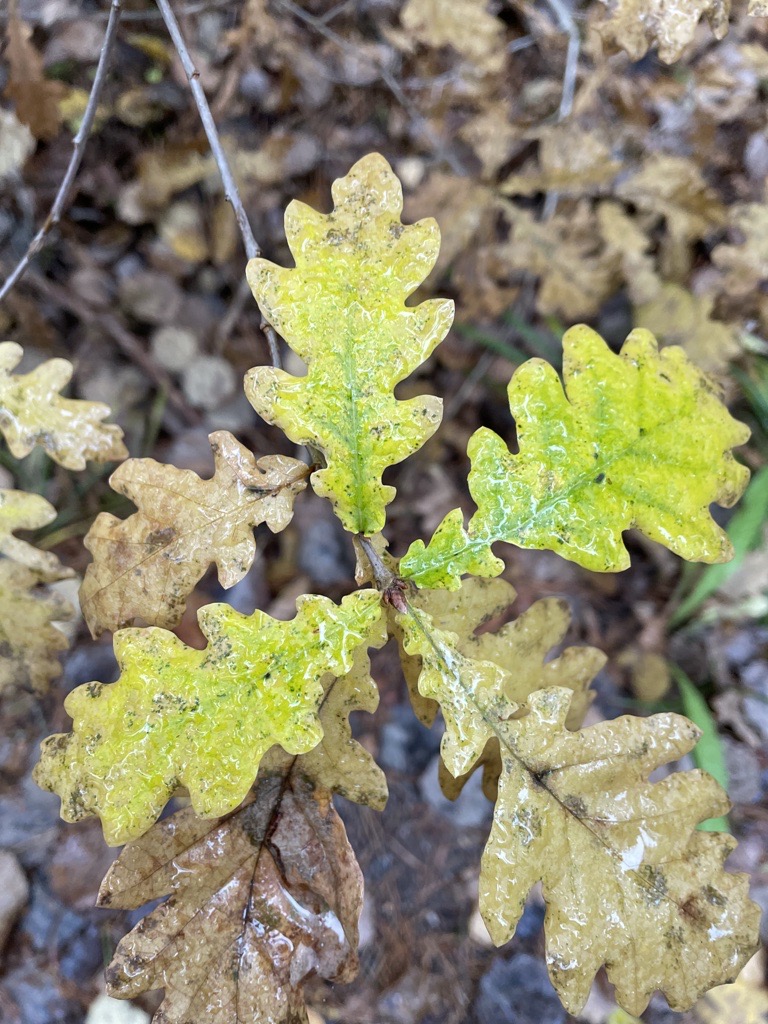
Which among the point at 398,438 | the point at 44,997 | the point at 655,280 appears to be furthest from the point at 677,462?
the point at 44,997

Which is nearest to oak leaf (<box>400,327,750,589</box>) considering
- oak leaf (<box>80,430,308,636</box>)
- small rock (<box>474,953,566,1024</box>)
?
oak leaf (<box>80,430,308,636</box>)

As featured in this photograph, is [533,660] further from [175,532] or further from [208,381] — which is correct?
[208,381]

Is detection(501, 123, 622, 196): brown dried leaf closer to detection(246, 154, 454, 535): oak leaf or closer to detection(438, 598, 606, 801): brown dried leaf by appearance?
detection(246, 154, 454, 535): oak leaf

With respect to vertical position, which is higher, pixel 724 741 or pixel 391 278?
pixel 391 278

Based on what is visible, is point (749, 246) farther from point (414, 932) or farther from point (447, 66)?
point (414, 932)

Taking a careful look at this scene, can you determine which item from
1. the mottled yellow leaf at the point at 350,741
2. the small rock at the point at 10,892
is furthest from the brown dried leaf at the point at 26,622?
the small rock at the point at 10,892

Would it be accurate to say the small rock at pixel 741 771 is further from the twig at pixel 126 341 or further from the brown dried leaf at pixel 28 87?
the brown dried leaf at pixel 28 87

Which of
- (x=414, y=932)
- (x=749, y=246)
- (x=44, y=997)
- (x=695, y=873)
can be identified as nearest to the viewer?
(x=695, y=873)
